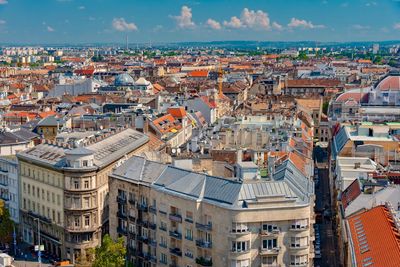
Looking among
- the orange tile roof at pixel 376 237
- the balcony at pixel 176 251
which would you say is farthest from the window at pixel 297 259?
the balcony at pixel 176 251

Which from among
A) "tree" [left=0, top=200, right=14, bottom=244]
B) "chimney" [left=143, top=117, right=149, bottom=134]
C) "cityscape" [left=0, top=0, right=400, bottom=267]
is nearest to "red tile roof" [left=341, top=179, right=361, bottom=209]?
"cityscape" [left=0, top=0, right=400, bottom=267]

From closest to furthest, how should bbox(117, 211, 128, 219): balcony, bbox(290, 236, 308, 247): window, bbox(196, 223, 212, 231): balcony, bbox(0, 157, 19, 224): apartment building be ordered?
1. bbox(290, 236, 308, 247): window
2. bbox(196, 223, 212, 231): balcony
3. bbox(117, 211, 128, 219): balcony
4. bbox(0, 157, 19, 224): apartment building

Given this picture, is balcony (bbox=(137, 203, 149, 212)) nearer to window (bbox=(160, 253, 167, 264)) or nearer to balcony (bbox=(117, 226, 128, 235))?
balcony (bbox=(117, 226, 128, 235))

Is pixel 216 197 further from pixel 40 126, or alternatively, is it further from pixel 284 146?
pixel 40 126

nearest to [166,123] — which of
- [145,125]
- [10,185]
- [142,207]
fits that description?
[145,125]

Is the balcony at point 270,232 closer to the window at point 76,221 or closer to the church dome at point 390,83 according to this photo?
the window at point 76,221

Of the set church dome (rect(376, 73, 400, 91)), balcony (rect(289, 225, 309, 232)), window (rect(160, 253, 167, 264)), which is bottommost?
window (rect(160, 253, 167, 264))

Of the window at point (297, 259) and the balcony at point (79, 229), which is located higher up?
the window at point (297, 259)
